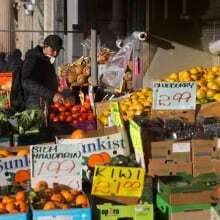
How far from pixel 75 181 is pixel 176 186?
26.1 inches

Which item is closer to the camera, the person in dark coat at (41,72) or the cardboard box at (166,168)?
the cardboard box at (166,168)

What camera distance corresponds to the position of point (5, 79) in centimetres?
999

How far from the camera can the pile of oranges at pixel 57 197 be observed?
12.9ft

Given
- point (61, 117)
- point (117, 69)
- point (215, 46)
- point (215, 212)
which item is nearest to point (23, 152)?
point (215, 212)

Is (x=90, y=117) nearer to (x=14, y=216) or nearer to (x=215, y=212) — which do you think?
(x=14, y=216)

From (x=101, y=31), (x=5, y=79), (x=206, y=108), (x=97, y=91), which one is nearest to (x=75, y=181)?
(x=206, y=108)

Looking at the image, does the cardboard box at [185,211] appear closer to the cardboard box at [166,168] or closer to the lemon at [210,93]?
the cardboard box at [166,168]

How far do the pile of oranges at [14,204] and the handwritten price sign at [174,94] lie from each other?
5.16 ft

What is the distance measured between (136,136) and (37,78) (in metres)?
3.64

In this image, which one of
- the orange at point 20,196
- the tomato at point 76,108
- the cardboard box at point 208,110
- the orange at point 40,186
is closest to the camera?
the orange at point 20,196

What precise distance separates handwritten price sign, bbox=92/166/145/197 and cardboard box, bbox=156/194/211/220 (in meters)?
0.20

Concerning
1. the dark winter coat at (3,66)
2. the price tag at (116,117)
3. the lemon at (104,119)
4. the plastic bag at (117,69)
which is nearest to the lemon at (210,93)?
the lemon at (104,119)

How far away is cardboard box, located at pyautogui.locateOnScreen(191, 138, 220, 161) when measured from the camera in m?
4.64

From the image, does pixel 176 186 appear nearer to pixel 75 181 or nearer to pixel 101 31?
pixel 75 181
